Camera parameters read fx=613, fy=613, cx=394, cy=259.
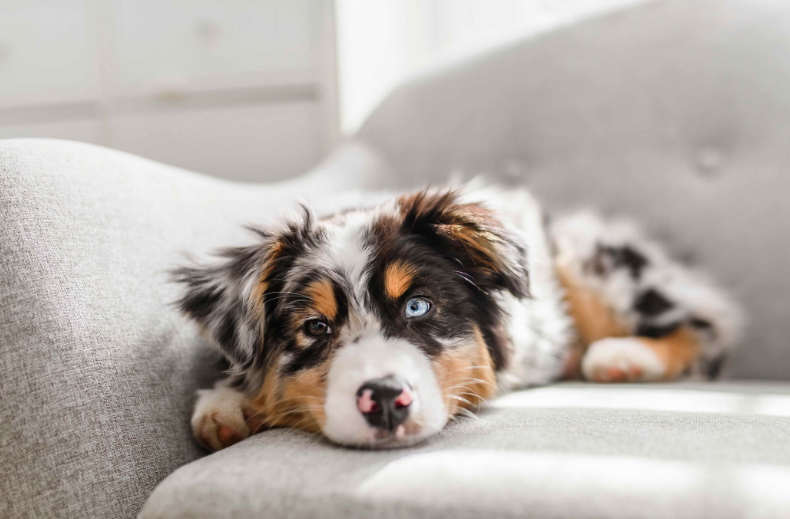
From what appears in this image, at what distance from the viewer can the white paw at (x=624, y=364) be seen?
1873mm

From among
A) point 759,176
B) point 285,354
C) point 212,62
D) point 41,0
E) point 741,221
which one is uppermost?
point 41,0

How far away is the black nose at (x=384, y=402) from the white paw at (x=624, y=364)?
0.91 metres

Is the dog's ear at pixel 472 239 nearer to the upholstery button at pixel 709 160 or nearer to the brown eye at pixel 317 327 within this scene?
the brown eye at pixel 317 327

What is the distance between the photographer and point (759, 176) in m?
2.06

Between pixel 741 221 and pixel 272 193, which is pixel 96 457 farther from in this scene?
pixel 741 221

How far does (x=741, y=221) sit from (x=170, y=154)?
291cm

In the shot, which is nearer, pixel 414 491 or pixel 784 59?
pixel 414 491

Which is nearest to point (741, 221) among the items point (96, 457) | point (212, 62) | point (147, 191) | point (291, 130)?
point (147, 191)

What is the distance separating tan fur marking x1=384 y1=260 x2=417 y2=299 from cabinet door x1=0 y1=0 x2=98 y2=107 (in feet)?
9.47

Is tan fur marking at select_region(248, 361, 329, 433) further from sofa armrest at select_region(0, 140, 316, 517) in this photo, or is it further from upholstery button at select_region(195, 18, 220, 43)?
upholstery button at select_region(195, 18, 220, 43)

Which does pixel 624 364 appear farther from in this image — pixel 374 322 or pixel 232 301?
pixel 232 301

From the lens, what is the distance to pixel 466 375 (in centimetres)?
148

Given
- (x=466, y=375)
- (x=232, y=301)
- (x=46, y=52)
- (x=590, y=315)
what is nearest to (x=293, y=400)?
(x=232, y=301)

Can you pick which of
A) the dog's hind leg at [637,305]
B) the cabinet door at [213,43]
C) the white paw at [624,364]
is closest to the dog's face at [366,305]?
the white paw at [624,364]
